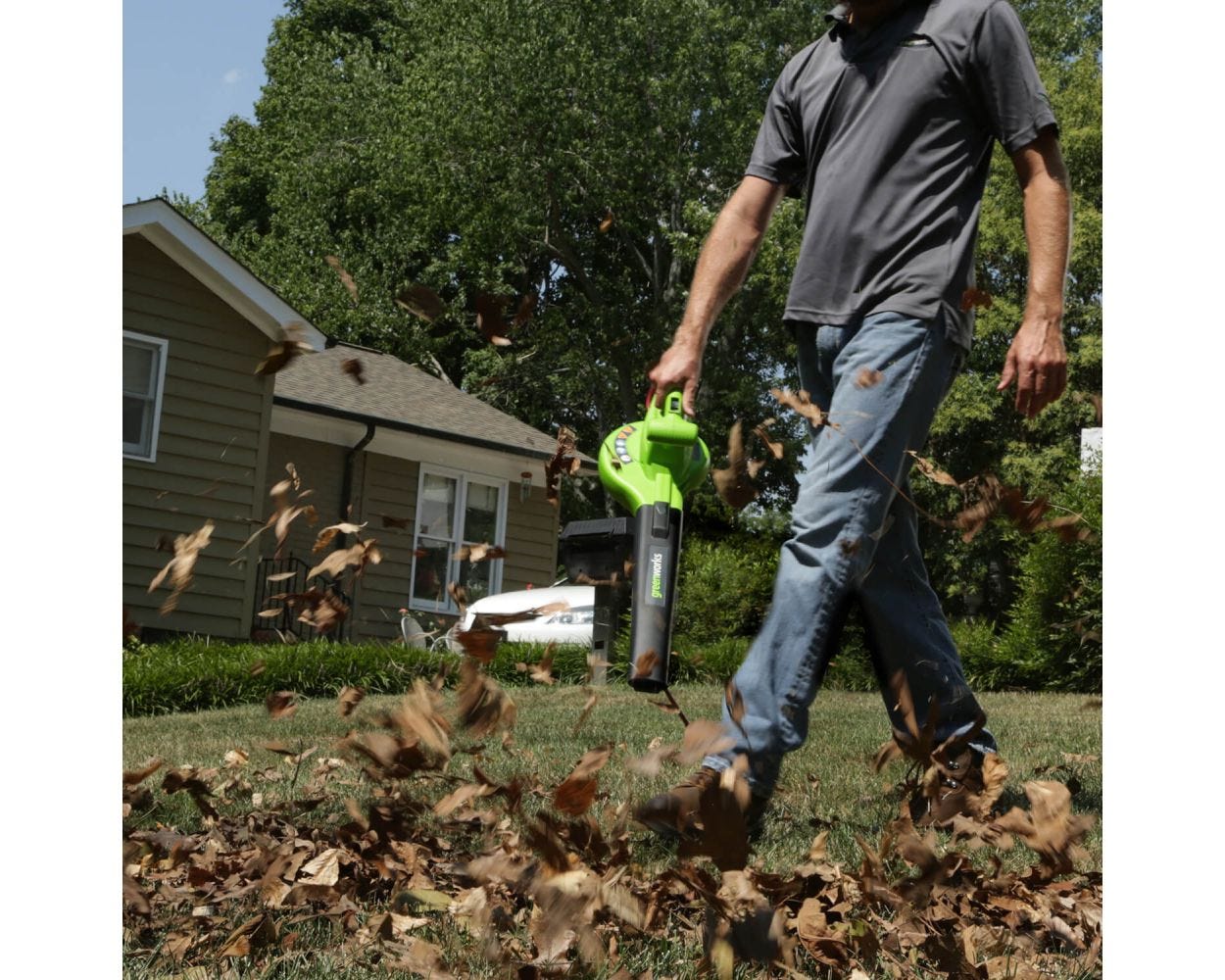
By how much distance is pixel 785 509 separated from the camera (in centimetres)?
2603

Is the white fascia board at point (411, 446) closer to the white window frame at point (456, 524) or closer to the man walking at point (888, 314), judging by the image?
the white window frame at point (456, 524)

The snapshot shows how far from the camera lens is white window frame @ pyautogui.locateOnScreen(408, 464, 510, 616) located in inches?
728

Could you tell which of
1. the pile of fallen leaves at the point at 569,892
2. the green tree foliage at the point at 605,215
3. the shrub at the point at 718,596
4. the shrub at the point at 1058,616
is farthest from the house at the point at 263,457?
the pile of fallen leaves at the point at 569,892

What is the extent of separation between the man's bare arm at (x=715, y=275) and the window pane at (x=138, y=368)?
38.7 feet

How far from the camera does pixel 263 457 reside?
1522cm

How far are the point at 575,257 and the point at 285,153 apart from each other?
9930 millimetres

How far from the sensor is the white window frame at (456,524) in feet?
60.6

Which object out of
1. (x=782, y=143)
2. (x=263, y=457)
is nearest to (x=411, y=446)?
(x=263, y=457)

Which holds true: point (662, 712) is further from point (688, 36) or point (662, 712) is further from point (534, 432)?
point (688, 36)

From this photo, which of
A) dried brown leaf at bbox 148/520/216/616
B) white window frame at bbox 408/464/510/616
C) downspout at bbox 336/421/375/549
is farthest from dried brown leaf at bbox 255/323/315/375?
white window frame at bbox 408/464/510/616

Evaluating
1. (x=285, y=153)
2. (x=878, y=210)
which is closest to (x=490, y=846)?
(x=878, y=210)

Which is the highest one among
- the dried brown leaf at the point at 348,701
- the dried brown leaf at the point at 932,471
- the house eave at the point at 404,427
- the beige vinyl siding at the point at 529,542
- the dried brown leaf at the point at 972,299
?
the dried brown leaf at the point at 972,299

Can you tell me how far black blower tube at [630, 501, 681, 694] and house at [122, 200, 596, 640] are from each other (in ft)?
15.6

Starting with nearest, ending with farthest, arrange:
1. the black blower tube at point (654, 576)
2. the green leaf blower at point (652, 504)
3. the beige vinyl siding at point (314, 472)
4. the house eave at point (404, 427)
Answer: the green leaf blower at point (652, 504) → the black blower tube at point (654, 576) → the house eave at point (404, 427) → the beige vinyl siding at point (314, 472)
